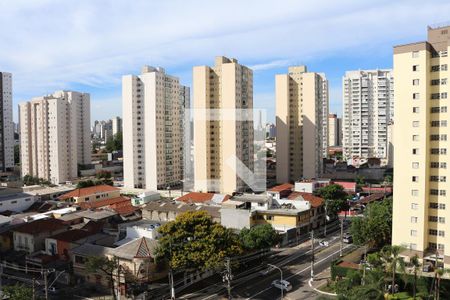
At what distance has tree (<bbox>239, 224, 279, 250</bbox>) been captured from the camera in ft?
95.5

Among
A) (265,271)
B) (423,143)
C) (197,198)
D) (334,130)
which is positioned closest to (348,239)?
(265,271)

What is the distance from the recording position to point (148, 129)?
64.6 m

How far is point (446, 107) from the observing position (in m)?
25.2

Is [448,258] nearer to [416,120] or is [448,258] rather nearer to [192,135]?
[416,120]

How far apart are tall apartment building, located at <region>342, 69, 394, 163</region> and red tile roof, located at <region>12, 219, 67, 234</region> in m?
67.2

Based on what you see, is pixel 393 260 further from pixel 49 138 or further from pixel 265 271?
pixel 49 138

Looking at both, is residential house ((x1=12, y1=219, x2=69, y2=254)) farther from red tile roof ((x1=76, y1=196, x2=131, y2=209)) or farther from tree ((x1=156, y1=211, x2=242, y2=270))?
red tile roof ((x1=76, y1=196, x2=131, y2=209))

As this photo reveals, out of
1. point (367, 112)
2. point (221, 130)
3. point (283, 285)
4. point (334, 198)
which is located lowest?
point (283, 285)

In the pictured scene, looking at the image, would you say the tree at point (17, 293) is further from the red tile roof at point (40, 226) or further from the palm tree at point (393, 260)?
the palm tree at point (393, 260)

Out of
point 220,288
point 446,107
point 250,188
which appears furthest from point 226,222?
point 250,188

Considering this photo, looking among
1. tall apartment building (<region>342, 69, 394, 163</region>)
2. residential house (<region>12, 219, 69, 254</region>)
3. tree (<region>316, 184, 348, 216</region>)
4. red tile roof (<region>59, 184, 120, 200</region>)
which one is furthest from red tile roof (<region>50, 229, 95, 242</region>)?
tall apartment building (<region>342, 69, 394, 163</region>)

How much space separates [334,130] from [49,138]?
3124 inches

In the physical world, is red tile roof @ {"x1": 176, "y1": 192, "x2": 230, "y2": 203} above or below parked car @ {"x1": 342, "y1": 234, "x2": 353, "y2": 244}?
above

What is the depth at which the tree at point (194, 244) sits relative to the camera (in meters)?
23.9
